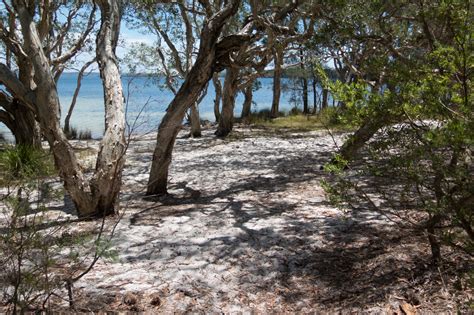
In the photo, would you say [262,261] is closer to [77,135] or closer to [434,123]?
[434,123]

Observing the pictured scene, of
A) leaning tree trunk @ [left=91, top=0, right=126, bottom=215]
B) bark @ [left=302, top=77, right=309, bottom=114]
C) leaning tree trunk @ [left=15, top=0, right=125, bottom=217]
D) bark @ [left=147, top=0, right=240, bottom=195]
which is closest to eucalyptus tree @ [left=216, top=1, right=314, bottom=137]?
bark @ [left=147, top=0, right=240, bottom=195]

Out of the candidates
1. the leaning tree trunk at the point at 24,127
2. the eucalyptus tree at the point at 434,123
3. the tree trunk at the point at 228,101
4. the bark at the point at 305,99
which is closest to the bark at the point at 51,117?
the eucalyptus tree at the point at 434,123

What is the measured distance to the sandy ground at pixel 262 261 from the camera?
347cm

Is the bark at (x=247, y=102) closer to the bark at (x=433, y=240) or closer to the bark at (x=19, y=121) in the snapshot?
the bark at (x=19, y=121)

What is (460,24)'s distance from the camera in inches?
117

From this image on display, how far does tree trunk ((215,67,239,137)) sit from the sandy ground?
28.0 feet

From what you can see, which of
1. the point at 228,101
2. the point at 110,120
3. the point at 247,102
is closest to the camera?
the point at 110,120

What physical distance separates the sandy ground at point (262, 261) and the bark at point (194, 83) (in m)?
0.80

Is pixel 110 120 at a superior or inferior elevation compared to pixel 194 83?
inferior

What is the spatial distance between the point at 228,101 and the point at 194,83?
898 cm

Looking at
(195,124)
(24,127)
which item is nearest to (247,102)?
(195,124)

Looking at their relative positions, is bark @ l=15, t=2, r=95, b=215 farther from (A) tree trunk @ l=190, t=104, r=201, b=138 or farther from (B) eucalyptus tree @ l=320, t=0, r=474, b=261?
(A) tree trunk @ l=190, t=104, r=201, b=138

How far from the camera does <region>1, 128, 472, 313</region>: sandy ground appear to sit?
3469mm

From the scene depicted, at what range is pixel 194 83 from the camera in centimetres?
646
